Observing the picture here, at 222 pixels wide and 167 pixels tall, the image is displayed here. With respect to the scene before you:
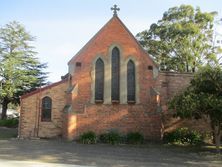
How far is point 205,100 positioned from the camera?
17531mm

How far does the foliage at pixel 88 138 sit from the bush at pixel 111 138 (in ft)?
2.28

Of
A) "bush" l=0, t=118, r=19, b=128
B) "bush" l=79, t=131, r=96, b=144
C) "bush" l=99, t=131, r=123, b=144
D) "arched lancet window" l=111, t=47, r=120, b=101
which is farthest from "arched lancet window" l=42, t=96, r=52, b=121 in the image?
"bush" l=0, t=118, r=19, b=128

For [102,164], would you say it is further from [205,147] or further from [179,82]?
[179,82]

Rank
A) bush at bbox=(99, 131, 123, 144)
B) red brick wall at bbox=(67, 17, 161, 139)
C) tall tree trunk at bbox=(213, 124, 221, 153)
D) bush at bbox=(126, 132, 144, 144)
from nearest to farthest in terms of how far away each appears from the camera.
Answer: tall tree trunk at bbox=(213, 124, 221, 153) → bush at bbox=(99, 131, 123, 144) → bush at bbox=(126, 132, 144, 144) → red brick wall at bbox=(67, 17, 161, 139)

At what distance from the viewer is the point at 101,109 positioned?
923 inches

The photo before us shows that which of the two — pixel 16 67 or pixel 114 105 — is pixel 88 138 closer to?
pixel 114 105

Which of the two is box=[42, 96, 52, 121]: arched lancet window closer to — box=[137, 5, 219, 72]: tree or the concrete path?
the concrete path

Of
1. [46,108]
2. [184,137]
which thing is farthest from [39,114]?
[184,137]

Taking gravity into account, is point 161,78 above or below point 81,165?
above

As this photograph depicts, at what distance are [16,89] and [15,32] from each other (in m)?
8.39

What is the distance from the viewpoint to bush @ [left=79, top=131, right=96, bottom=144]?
21.4 meters

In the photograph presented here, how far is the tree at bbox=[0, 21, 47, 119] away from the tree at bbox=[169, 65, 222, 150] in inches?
1024

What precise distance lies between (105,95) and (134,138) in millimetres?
3895

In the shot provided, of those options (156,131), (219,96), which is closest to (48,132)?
(156,131)
